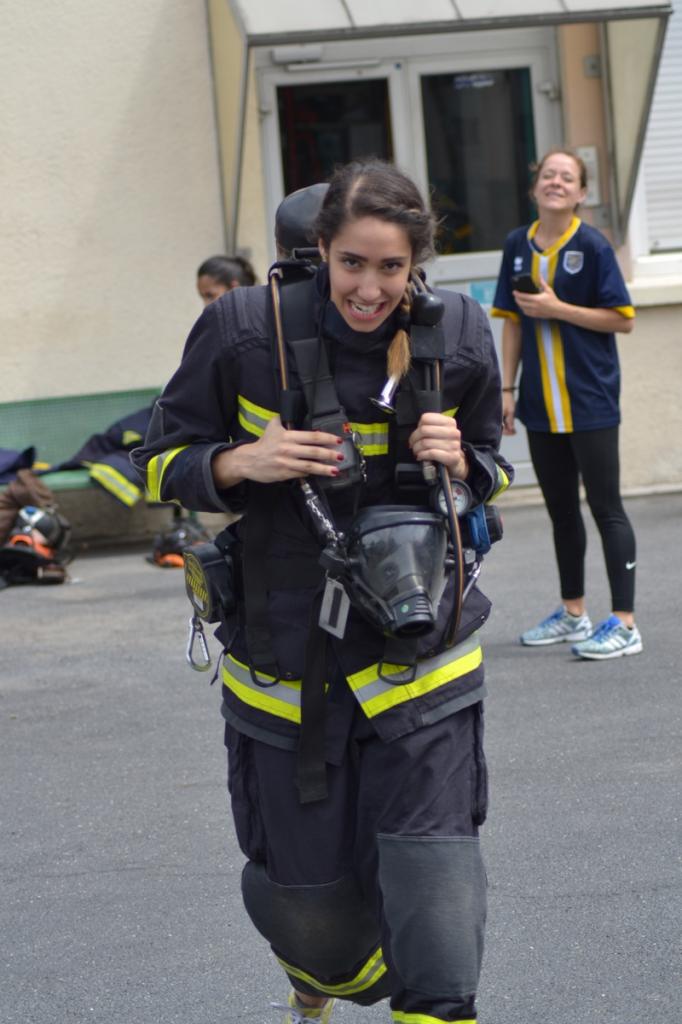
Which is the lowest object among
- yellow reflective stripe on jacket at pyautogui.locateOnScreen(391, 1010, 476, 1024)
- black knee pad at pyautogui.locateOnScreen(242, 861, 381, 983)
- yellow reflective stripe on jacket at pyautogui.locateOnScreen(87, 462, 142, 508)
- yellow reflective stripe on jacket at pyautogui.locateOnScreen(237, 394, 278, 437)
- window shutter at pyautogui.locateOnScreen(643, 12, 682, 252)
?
yellow reflective stripe on jacket at pyautogui.locateOnScreen(391, 1010, 476, 1024)

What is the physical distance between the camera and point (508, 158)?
35.6 ft

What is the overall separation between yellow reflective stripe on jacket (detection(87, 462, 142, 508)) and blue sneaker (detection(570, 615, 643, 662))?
3.82 meters

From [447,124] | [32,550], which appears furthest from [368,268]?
[447,124]

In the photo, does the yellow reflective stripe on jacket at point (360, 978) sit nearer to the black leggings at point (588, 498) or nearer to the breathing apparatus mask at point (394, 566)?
the breathing apparatus mask at point (394, 566)

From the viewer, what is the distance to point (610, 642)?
6668mm

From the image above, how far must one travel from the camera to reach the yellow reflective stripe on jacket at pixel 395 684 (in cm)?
288

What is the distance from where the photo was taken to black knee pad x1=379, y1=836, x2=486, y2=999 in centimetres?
278

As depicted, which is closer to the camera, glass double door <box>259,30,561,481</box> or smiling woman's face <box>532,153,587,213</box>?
smiling woman's face <box>532,153,587,213</box>

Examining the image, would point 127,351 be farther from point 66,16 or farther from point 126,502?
point 66,16

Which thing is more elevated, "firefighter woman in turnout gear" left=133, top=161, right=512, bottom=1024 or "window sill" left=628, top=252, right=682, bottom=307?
"window sill" left=628, top=252, right=682, bottom=307

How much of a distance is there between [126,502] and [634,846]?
5593 millimetres

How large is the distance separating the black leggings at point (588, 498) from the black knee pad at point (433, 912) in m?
3.82

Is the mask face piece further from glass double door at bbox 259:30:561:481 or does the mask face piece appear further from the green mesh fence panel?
glass double door at bbox 259:30:561:481

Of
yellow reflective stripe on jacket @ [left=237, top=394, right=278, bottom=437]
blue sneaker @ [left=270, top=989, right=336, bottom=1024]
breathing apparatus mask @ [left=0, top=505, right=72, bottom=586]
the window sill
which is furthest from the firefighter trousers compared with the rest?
the window sill
